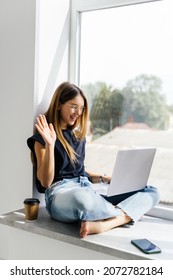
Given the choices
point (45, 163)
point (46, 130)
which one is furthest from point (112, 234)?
point (46, 130)

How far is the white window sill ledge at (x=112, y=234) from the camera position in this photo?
4.47 ft

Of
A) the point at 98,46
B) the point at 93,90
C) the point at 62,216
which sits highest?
the point at 98,46

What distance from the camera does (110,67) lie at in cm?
192

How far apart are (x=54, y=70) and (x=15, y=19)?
1.13 ft

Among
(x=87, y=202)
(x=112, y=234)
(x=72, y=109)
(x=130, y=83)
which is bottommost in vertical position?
(x=112, y=234)

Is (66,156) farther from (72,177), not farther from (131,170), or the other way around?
(131,170)

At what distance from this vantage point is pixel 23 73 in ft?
6.07

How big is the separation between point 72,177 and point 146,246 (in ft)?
1.88

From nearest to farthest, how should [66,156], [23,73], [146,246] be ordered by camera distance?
1. [146,246]
2. [66,156]
3. [23,73]

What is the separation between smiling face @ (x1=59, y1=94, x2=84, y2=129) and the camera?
5.76 feet

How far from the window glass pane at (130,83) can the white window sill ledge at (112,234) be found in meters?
0.25

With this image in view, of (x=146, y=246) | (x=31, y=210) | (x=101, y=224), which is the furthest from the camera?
(x=31, y=210)
